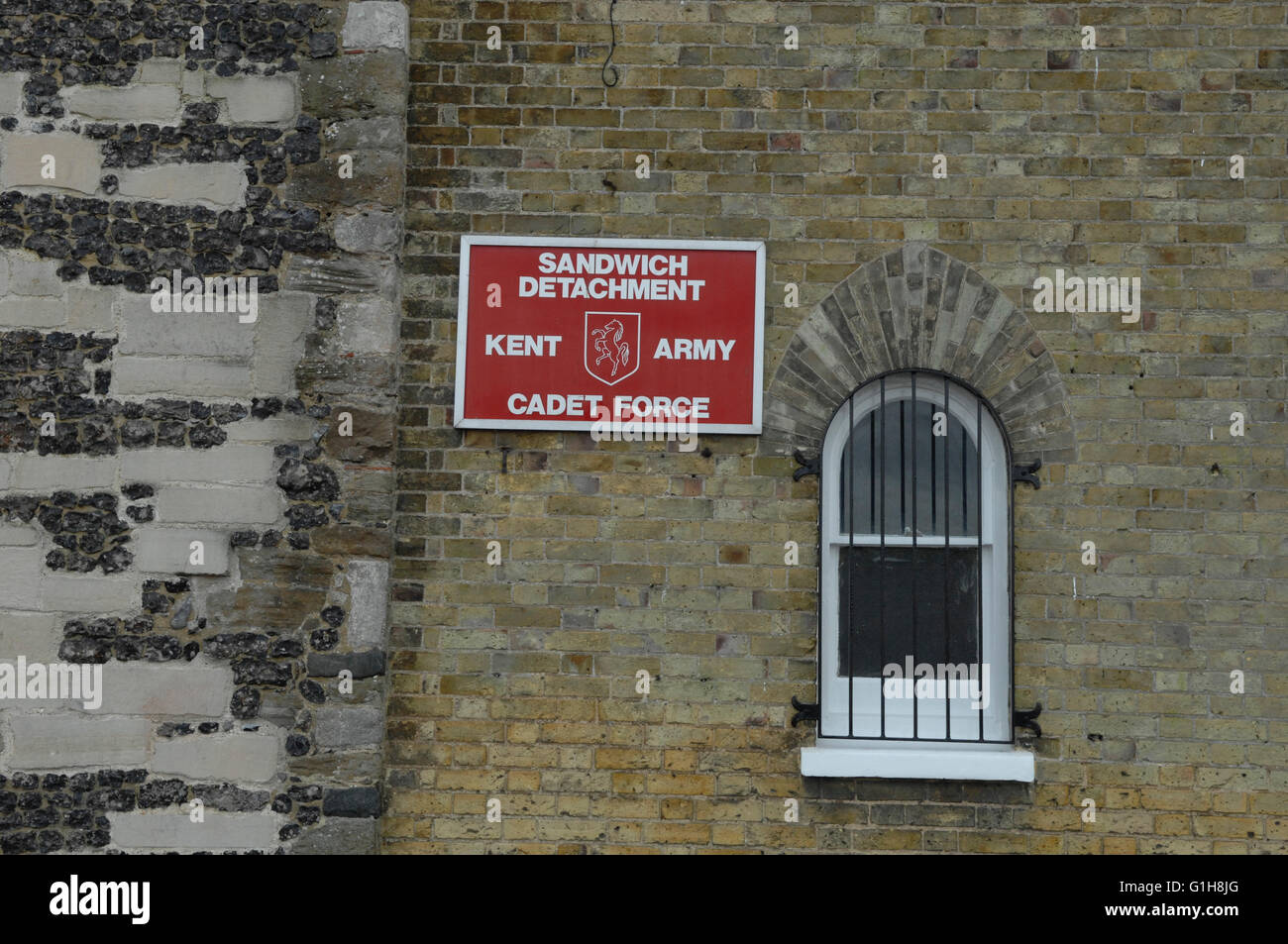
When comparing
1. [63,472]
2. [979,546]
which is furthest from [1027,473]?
[63,472]

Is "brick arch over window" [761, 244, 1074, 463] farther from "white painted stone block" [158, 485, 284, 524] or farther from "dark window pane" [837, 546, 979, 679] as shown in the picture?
"white painted stone block" [158, 485, 284, 524]

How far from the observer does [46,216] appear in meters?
5.45

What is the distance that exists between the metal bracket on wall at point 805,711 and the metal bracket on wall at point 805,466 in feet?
3.42

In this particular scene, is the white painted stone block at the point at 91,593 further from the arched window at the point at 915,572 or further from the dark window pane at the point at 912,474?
the dark window pane at the point at 912,474

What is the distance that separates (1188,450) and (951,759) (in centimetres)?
182

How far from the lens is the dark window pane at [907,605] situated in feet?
18.3

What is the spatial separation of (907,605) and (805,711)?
0.70 metres

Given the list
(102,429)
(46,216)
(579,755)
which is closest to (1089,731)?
(579,755)

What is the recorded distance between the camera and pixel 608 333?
5.62m

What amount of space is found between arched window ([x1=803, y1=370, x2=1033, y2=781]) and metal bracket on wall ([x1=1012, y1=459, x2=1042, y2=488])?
5 centimetres

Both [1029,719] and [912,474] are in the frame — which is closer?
[1029,719]

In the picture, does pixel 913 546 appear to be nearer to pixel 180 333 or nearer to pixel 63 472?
pixel 180 333

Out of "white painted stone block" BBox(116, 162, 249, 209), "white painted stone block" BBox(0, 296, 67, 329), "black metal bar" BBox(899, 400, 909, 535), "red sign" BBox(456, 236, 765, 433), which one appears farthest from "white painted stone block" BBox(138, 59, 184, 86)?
"black metal bar" BBox(899, 400, 909, 535)

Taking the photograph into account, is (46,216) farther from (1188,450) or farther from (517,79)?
(1188,450)
